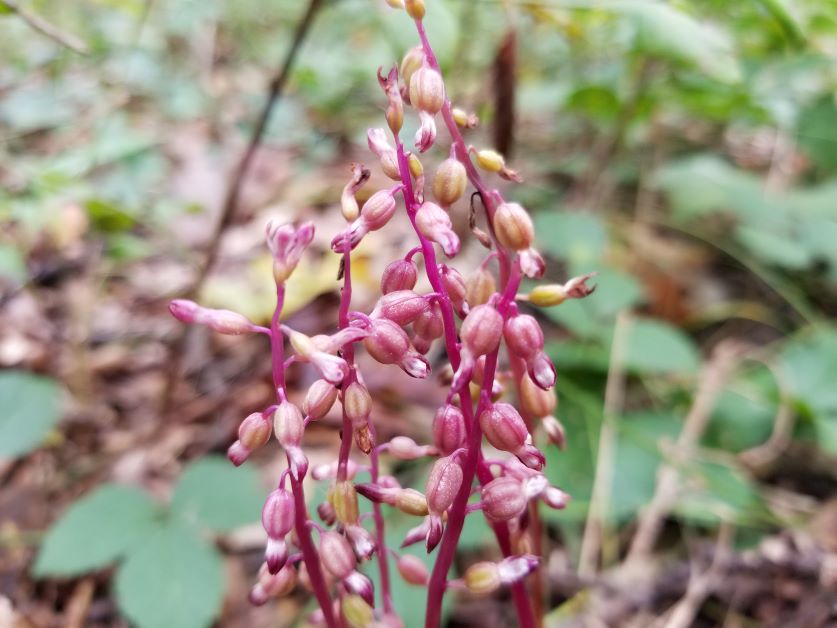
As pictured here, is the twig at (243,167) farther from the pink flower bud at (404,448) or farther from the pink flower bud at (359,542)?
the pink flower bud at (359,542)

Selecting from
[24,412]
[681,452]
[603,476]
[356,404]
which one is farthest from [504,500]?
[24,412]

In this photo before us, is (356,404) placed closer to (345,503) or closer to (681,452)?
(345,503)

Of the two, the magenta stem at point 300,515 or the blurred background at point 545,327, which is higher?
the magenta stem at point 300,515

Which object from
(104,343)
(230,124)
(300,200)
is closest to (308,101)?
(230,124)

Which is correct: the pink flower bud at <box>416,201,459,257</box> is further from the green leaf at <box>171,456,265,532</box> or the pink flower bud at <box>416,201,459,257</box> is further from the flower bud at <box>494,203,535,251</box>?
the green leaf at <box>171,456,265,532</box>

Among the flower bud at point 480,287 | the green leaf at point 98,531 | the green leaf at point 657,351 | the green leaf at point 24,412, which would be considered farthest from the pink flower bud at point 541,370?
the green leaf at point 24,412

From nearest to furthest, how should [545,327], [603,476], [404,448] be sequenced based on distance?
1. [404,448]
2. [603,476]
3. [545,327]

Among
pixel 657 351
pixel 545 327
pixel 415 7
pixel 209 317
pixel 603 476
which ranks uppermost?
pixel 415 7
